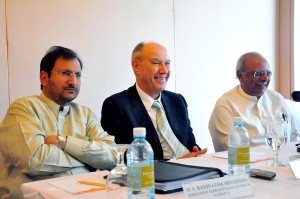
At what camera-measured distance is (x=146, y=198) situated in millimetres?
1127

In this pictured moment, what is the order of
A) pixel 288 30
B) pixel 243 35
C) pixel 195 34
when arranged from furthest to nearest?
1. pixel 288 30
2. pixel 243 35
3. pixel 195 34

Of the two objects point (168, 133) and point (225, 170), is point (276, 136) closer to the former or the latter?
point (225, 170)

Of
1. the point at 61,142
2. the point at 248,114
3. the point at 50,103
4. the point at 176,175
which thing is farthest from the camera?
the point at 248,114

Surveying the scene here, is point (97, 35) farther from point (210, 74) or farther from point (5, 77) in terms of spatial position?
point (210, 74)

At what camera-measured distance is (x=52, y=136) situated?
1.96 m

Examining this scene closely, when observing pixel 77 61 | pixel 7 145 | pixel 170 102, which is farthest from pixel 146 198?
pixel 170 102

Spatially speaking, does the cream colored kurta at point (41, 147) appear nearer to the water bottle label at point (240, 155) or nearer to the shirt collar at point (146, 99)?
the shirt collar at point (146, 99)

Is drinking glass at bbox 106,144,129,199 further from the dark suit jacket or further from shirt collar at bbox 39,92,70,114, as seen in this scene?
the dark suit jacket

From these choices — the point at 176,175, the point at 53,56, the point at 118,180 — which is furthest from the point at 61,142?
the point at 176,175

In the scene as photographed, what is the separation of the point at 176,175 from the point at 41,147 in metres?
0.82

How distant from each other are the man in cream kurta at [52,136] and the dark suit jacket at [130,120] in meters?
0.20

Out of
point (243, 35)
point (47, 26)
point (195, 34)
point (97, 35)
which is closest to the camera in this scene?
point (47, 26)

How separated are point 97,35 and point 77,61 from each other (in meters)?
1.05

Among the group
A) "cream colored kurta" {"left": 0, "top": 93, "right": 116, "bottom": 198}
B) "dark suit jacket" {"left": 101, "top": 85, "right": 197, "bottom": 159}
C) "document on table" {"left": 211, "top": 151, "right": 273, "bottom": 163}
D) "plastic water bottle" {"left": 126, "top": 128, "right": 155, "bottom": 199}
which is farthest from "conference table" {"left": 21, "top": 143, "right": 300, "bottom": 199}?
"dark suit jacket" {"left": 101, "top": 85, "right": 197, "bottom": 159}
